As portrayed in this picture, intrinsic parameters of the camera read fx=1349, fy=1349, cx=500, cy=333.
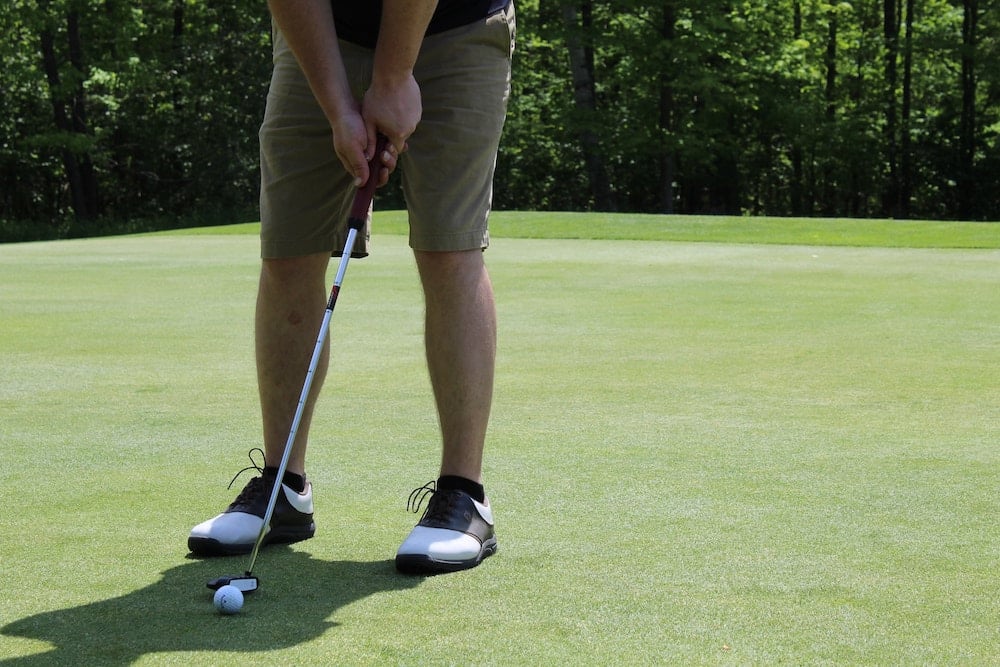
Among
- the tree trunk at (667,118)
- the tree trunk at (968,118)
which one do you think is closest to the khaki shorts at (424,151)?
the tree trunk at (667,118)

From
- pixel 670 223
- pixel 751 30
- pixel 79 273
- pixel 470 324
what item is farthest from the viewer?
pixel 751 30

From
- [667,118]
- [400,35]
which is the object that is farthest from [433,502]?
[667,118]

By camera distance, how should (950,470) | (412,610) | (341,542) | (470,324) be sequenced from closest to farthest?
(412,610), (341,542), (470,324), (950,470)

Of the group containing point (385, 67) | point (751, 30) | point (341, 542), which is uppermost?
point (751, 30)

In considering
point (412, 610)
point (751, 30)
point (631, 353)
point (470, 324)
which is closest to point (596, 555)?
point (412, 610)

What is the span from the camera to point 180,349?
4.92 m

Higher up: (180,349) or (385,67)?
(385,67)

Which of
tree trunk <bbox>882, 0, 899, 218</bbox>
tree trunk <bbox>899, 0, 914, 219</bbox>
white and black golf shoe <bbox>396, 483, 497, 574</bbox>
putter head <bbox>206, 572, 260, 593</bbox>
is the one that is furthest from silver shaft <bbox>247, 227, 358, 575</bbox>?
tree trunk <bbox>882, 0, 899, 218</bbox>

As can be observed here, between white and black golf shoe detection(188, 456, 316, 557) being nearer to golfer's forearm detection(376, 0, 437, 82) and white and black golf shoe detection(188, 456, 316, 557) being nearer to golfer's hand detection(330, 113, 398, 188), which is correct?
golfer's hand detection(330, 113, 398, 188)

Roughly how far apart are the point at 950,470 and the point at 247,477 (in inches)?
58.4

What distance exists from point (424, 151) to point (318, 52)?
27 centimetres

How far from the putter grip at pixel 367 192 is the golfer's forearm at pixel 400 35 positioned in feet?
0.44

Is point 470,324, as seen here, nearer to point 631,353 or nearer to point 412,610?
point 412,610

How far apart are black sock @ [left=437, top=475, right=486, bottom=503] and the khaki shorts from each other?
1.43ft
